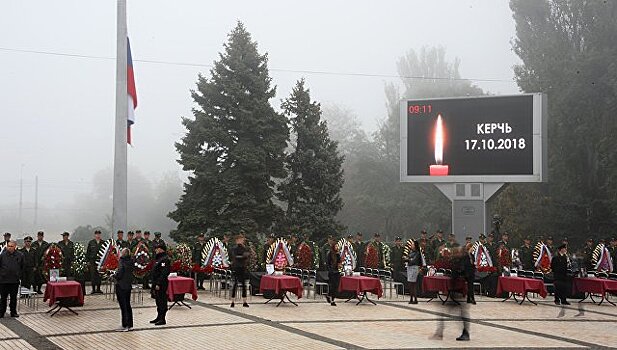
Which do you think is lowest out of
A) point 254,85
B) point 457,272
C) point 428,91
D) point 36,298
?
point 36,298

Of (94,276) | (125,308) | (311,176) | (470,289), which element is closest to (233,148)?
(311,176)

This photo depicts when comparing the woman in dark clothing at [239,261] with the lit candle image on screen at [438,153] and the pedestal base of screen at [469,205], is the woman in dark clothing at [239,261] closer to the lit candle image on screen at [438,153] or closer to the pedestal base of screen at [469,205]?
the lit candle image on screen at [438,153]

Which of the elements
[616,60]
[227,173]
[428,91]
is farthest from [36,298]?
[428,91]

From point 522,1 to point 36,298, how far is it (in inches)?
1445

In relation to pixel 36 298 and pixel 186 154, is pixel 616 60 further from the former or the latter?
pixel 36 298

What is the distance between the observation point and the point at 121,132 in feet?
73.8

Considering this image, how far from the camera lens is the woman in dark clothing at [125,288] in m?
15.0

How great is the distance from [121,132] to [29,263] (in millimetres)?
4823

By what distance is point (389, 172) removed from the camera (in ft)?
194

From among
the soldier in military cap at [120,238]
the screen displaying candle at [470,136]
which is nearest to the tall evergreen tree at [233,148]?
the screen displaying candle at [470,136]

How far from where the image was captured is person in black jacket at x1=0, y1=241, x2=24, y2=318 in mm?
16823

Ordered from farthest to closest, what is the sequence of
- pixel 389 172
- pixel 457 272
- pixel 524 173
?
1. pixel 389 172
2. pixel 524 173
3. pixel 457 272

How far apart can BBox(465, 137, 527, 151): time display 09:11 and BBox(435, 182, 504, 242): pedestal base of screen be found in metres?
1.41

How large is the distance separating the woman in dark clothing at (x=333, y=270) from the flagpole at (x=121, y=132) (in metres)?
6.27
